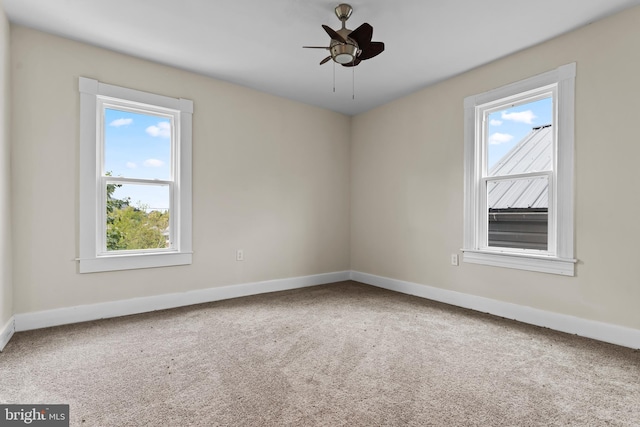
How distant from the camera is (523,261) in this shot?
314 cm

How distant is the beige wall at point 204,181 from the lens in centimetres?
285

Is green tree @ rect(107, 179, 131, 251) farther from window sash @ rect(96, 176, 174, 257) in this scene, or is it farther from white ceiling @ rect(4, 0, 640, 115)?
white ceiling @ rect(4, 0, 640, 115)

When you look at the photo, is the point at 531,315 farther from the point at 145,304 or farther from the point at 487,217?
the point at 145,304

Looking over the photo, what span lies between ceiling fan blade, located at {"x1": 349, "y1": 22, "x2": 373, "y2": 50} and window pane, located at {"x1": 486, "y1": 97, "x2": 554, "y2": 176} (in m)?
1.88

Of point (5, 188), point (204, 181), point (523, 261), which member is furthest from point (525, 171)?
point (5, 188)

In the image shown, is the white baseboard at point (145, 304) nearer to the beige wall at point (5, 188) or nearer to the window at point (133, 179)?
the beige wall at point (5, 188)

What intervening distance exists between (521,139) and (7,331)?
475 cm

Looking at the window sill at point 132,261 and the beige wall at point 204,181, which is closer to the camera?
the beige wall at point 204,181

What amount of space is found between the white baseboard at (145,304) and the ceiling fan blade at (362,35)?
9.75ft

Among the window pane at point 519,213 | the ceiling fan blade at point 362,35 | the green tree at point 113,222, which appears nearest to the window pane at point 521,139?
the window pane at point 519,213

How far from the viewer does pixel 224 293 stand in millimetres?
3953

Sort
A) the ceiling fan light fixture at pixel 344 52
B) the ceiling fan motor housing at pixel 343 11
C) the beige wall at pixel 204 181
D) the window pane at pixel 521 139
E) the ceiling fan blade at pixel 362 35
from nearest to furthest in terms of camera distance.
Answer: the ceiling fan blade at pixel 362 35
the ceiling fan light fixture at pixel 344 52
the ceiling fan motor housing at pixel 343 11
the beige wall at pixel 204 181
the window pane at pixel 521 139

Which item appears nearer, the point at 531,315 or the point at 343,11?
the point at 343,11

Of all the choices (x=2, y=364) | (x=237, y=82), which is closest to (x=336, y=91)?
(x=237, y=82)
